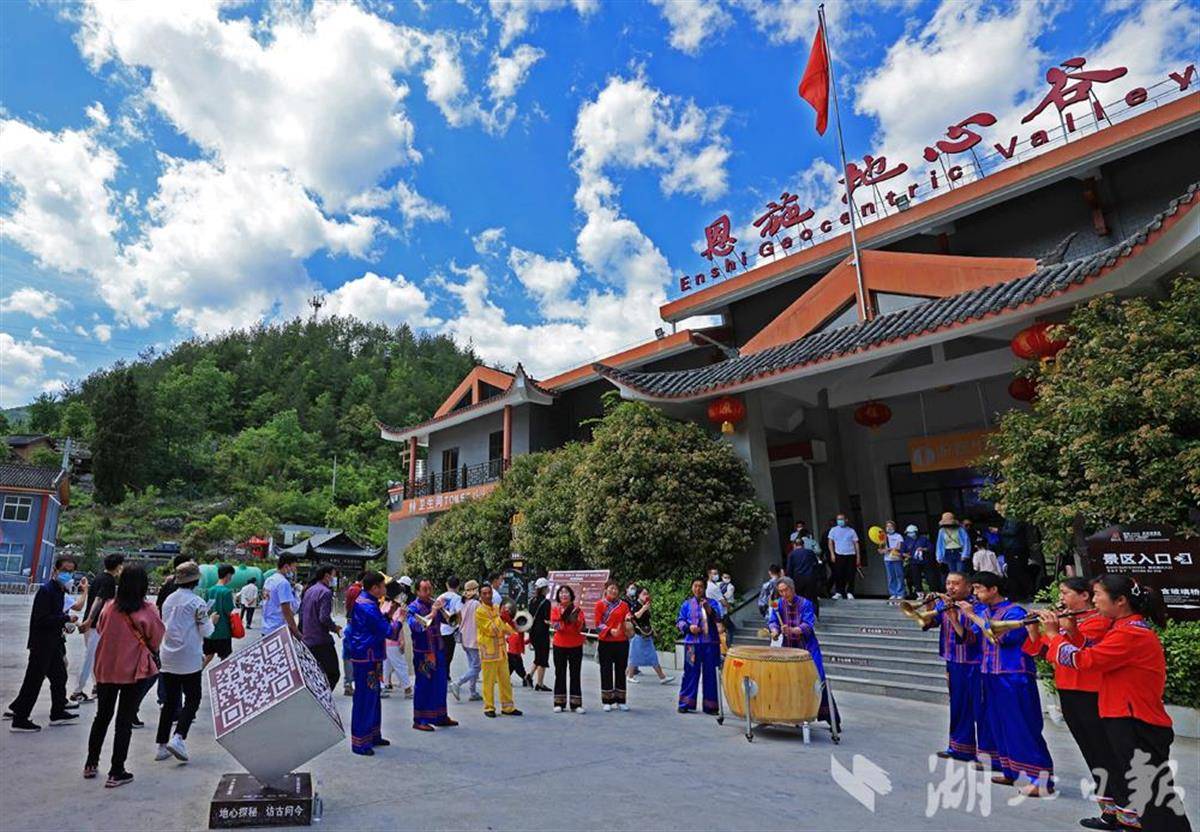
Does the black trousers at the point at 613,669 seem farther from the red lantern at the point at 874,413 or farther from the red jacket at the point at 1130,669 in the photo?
the red lantern at the point at 874,413

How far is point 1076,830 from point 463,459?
21.7 m

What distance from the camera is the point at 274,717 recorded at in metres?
3.83

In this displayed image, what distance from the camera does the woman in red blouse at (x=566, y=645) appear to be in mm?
7500

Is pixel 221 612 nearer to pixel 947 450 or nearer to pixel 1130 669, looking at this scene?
pixel 1130 669

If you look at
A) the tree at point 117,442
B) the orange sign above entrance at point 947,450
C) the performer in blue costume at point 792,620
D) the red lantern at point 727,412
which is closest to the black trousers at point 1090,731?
the performer in blue costume at point 792,620

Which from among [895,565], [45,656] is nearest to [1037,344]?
[895,565]

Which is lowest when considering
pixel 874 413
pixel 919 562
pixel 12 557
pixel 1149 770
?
pixel 1149 770

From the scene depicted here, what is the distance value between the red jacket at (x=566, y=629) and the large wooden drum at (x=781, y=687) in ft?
6.61

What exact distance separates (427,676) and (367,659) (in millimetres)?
1081

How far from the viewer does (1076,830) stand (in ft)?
12.9

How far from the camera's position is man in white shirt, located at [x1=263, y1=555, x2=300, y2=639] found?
6608 millimetres

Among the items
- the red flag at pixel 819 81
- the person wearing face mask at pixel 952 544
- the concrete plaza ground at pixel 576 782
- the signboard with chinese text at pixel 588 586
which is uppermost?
the red flag at pixel 819 81

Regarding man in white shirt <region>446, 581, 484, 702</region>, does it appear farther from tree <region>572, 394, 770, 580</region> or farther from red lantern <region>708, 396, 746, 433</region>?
red lantern <region>708, 396, 746, 433</region>

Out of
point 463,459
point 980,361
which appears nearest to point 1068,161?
point 980,361
